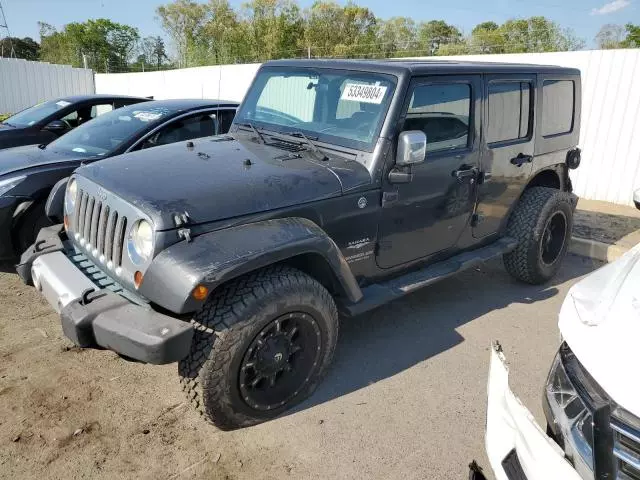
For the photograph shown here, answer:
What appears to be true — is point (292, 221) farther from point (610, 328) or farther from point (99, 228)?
point (610, 328)

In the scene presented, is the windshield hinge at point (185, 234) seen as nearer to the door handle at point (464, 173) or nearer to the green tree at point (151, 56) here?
the door handle at point (464, 173)

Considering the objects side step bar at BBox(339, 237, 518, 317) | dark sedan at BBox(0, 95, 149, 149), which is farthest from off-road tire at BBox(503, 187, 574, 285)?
dark sedan at BBox(0, 95, 149, 149)

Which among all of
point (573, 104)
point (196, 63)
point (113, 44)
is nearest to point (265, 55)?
point (196, 63)

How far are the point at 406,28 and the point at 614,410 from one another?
Result: 4881 cm

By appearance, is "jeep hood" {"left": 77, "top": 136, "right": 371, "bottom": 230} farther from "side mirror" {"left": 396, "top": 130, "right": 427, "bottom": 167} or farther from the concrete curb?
the concrete curb

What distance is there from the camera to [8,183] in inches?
168

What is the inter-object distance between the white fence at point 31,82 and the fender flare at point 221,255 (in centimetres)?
1877

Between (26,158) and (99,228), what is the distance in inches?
96.7

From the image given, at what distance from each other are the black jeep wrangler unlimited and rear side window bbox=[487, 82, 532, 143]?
0.06 feet

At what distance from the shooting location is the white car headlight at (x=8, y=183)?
13.9 feet

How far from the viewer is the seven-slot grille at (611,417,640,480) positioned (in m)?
1.38

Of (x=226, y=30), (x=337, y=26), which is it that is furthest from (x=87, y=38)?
(x=337, y=26)

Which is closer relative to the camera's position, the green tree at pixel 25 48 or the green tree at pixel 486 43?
the green tree at pixel 486 43

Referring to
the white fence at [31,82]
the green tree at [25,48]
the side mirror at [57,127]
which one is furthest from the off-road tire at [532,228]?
the green tree at [25,48]
